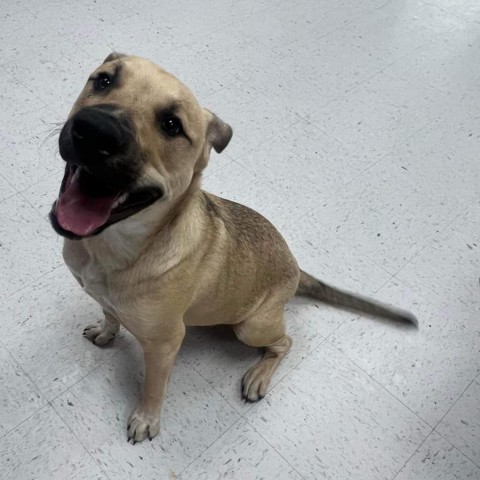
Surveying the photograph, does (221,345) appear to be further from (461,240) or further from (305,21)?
(305,21)

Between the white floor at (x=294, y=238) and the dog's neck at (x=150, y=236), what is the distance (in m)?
0.75

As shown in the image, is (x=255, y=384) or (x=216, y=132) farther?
(x=255, y=384)

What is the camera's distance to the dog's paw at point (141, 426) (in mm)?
1811

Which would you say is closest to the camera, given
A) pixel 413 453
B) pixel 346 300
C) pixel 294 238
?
pixel 413 453

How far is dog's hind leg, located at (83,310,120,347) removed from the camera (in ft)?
6.52

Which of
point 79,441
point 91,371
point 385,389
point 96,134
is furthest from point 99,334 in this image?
point 385,389

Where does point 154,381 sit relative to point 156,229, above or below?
below

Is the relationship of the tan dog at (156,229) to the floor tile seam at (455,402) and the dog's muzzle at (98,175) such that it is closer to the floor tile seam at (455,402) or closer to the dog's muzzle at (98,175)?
the dog's muzzle at (98,175)

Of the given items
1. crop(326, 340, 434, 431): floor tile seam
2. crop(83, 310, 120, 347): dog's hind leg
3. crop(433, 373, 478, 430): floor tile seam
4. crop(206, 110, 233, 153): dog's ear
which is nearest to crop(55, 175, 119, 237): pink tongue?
crop(206, 110, 233, 153): dog's ear

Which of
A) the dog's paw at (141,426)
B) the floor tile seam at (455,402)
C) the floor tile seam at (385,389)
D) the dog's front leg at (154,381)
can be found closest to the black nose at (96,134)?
the dog's front leg at (154,381)

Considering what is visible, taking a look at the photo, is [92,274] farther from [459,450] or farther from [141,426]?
[459,450]

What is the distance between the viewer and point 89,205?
4.19ft

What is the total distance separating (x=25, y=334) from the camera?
79.9 inches

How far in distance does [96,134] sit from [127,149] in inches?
3.4
